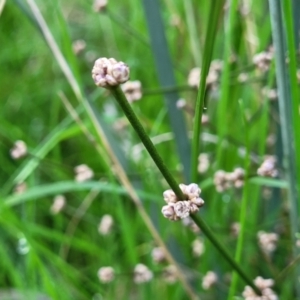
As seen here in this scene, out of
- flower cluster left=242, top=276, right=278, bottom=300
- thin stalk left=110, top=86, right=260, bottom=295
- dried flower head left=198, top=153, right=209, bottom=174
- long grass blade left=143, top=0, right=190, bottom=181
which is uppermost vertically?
long grass blade left=143, top=0, right=190, bottom=181

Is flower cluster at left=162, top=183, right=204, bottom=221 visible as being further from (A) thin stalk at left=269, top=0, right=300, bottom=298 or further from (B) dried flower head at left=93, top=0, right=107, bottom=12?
(B) dried flower head at left=93, top=0, right=107, bottom=12

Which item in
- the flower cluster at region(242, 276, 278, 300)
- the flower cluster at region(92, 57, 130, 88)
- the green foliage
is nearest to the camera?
the flower cluster at region(92, 57, 130, 88)

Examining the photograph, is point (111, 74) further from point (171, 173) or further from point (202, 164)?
point (202, 164)

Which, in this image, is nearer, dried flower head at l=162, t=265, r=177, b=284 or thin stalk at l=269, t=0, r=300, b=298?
thin stalk at l=269, t=0, r=300, b=298

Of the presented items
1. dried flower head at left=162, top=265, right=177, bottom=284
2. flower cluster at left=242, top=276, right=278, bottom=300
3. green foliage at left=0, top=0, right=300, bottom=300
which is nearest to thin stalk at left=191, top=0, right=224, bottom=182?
green foliage at left=0, top=0, right=300, bottom=300

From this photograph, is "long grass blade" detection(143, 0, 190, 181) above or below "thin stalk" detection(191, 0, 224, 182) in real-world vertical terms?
above

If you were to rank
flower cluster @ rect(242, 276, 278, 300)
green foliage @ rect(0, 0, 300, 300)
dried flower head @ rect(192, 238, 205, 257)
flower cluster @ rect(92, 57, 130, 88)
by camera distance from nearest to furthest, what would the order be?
flower cluster @ rect(92, 57, 130, 88)
flower cluster @ rect(242, 276, 278, 300)
green foliage @ rect(0, 0, 300, 300)
dried flower head @ rect(192, 238, 205, 257)

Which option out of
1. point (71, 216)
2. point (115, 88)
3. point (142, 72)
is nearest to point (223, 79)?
point (115, 88)
